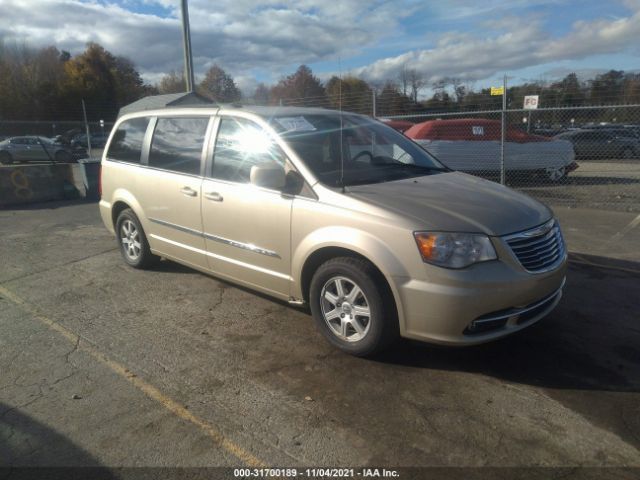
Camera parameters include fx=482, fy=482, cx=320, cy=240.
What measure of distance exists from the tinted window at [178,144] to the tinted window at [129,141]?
292 millimetres

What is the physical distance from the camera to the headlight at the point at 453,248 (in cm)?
308

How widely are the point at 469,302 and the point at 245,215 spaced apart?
1973 mm

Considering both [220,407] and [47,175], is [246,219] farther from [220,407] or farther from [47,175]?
[47,175]

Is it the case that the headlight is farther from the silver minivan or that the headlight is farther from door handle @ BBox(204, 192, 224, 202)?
door handle @ BBox(204, 192, 224, 202)

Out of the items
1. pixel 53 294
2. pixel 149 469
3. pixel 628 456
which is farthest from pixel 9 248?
pixel 628 456

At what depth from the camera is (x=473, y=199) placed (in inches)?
141

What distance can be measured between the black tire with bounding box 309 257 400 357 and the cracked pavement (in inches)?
5.8

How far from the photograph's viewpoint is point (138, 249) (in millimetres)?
5629

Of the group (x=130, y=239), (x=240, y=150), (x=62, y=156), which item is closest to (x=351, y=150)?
(x=240, y=150)

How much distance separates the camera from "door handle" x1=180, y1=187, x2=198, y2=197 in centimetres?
453

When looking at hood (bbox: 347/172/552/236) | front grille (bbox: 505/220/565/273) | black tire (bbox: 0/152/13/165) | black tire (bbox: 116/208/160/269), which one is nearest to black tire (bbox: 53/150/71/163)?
black tire (bbox: 0/152/13/165)

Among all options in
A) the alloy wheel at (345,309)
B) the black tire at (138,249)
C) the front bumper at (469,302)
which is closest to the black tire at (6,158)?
the black tire at (138,249)

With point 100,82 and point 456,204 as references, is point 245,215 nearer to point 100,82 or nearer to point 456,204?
point 456,204

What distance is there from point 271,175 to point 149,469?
2116 mm
